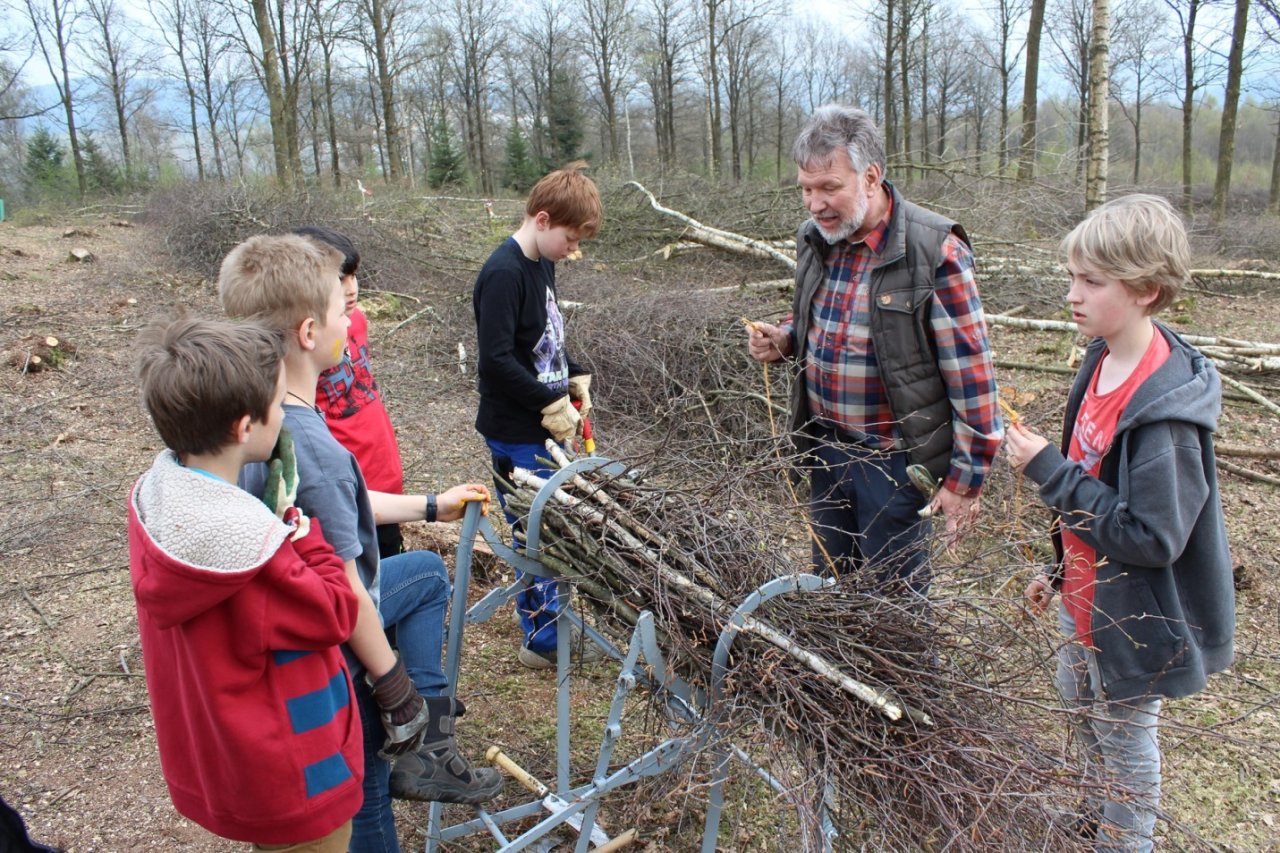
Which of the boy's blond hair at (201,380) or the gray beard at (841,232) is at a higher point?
the gray beard at (841,232)

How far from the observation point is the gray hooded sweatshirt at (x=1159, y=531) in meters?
1.74

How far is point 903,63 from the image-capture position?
22062 millimetres

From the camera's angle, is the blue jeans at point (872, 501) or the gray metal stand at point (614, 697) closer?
the gray metal stand at point (614, 697)

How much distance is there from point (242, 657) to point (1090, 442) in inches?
76.5

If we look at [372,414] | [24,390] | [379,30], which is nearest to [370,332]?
[24,390]

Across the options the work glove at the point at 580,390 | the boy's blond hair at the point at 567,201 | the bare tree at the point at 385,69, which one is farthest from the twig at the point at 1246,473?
the bare tree at the point at 385,69

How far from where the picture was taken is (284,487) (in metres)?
1.46

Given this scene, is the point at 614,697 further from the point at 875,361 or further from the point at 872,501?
the point at 875,361

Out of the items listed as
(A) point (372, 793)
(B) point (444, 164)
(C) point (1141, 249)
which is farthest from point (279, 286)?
(B) point (444, 164)

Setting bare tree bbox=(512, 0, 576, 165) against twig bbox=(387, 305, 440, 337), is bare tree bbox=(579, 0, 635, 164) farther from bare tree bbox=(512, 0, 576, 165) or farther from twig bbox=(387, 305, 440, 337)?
twig bbox=(387, 305, 440, 337)

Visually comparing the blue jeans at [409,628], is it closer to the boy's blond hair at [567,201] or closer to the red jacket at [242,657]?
the red jacket at [242,657]

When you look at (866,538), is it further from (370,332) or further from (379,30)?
(379,30)

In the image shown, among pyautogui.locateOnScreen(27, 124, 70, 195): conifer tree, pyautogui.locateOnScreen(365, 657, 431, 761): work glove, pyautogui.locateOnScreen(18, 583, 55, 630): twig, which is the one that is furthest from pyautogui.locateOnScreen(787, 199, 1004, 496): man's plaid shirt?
pyautogui.locateOnScreen(27, 124, 70, 195): conifer tree

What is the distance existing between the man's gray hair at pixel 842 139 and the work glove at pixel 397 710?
175 cm
